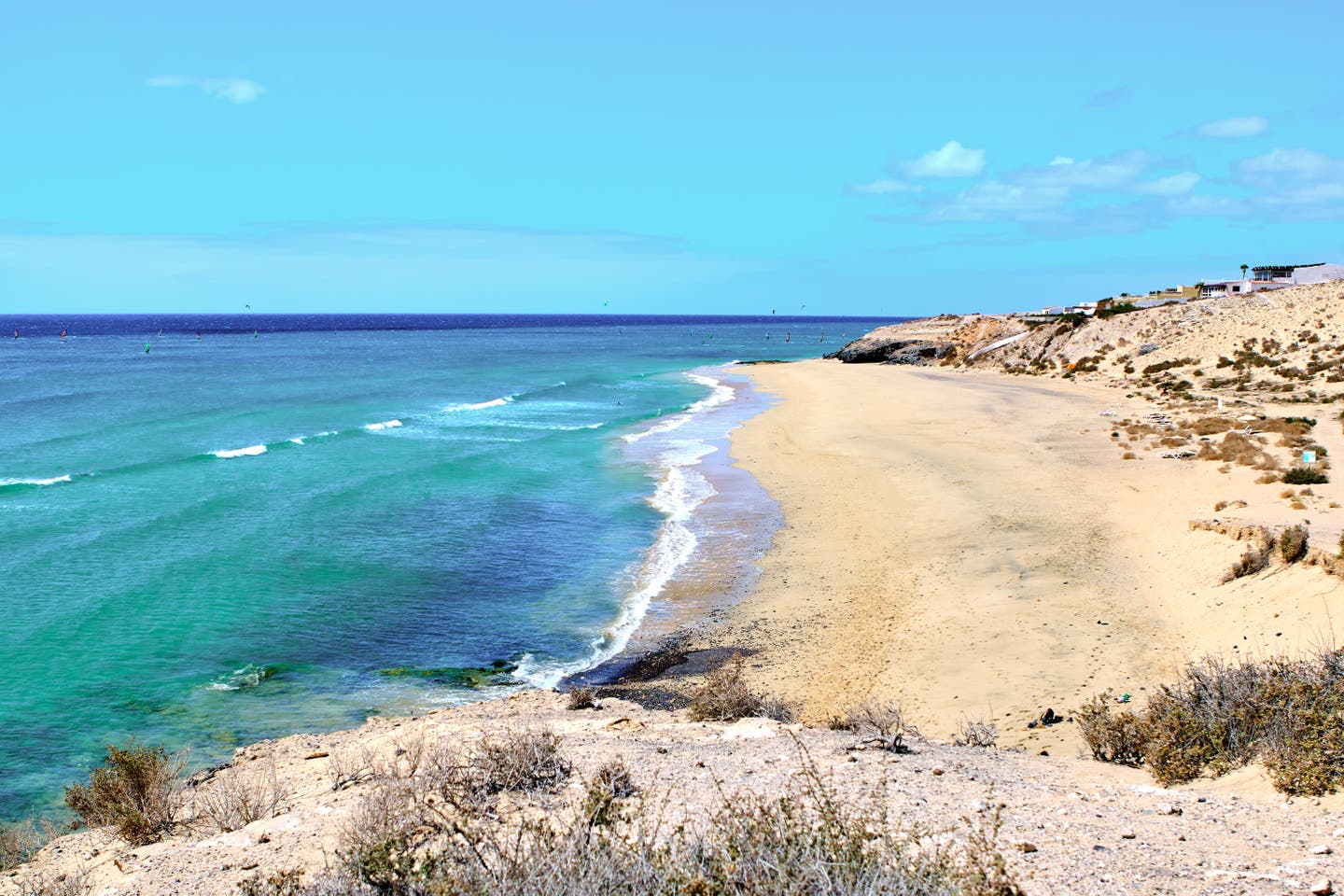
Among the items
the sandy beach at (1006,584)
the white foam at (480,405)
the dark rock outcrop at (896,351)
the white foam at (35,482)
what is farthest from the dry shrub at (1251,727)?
the dark rock outcrop at (896,351)

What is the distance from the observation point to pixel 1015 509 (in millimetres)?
21594

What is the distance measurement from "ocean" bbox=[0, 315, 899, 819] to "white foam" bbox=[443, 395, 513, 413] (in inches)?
108

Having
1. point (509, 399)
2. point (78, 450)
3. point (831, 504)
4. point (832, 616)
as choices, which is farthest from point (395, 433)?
point (832, 616)

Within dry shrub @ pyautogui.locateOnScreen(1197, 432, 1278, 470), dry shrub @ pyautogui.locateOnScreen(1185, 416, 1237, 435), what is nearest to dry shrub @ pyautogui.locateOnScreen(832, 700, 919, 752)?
dry shrub @ pyautogui.locateOnScreen(1197, 432, 1278, 470)

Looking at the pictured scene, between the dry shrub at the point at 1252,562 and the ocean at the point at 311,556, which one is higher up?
the dry shrub at the point at 1252,562

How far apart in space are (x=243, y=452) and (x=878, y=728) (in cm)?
3266

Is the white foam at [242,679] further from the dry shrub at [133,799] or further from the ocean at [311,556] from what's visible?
the dry shrub at [133,799]

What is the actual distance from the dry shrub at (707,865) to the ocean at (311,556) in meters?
7.40

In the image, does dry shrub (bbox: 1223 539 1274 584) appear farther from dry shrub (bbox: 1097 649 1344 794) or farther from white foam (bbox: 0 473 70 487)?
white foam (bbox: 0 473 70 487)

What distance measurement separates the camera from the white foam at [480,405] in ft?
172

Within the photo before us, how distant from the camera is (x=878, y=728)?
30.6 feet

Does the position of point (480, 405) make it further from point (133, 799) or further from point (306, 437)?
point (133, 799)

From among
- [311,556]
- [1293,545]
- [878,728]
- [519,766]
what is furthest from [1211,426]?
[519,766]

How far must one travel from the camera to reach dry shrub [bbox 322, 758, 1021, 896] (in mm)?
4949
